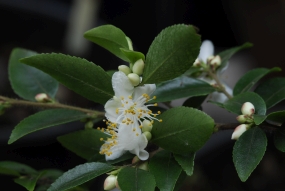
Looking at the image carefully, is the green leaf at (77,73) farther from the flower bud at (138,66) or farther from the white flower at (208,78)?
the white flower at (208,78)

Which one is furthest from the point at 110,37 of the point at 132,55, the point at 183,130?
the point at 183,130

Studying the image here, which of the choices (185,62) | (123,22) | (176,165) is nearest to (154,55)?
(185,62)

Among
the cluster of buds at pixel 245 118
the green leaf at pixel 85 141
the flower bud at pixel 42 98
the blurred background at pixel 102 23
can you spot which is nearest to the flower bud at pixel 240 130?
the cluster of buds at pixel 245 118

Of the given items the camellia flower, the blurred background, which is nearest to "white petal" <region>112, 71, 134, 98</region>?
the camellia flower

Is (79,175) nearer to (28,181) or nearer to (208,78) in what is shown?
(28,181)

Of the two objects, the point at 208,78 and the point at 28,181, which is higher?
the point at 208,78

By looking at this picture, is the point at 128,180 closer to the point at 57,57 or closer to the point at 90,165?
the point at 90,165

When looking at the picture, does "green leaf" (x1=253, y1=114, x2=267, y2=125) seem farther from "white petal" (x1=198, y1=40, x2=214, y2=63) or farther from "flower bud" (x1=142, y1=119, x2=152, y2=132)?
"white petal" (x1=198, y1=40, x2=214, y2=63)
